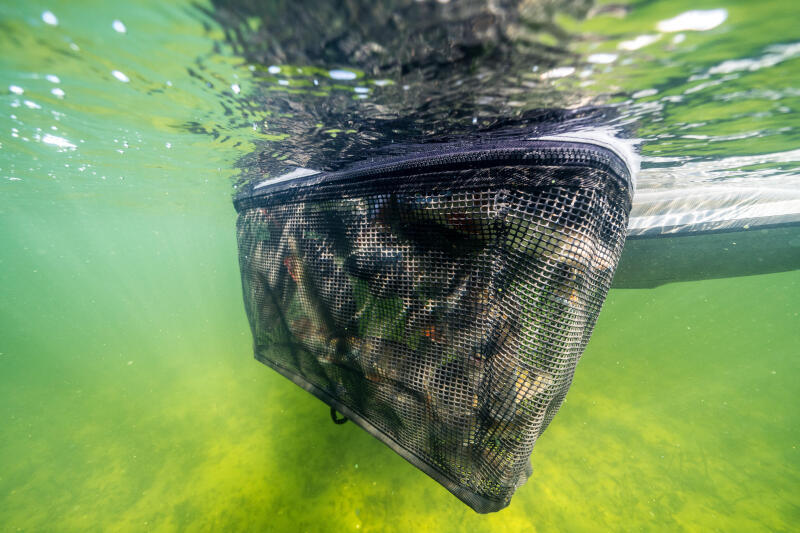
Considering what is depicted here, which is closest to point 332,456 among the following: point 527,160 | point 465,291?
point 465,291

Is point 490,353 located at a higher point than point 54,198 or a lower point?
lower

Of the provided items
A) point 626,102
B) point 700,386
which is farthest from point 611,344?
point 626,102

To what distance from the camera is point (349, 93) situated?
2.96 meters

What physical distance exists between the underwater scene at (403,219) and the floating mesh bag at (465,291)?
0.15 feet

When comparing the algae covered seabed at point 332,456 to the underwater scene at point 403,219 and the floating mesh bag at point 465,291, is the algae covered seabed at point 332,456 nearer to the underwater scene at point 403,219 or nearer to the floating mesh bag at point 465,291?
the underwater scene at point 403,219

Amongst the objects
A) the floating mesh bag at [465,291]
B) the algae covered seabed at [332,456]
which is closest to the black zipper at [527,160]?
the floating mesh bag at [465,291]

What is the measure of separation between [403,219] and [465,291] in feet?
3.22

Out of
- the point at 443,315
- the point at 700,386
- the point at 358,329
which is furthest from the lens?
the point at 700,386

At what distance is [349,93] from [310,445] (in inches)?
281

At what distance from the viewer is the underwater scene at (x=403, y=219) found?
82.9 inches

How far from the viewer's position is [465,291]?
7.81 ft

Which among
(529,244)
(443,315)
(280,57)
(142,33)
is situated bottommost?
(443,315)

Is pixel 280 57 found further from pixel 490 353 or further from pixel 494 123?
pixel 490 353

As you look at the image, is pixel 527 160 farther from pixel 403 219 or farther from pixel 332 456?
pixel 332 456
